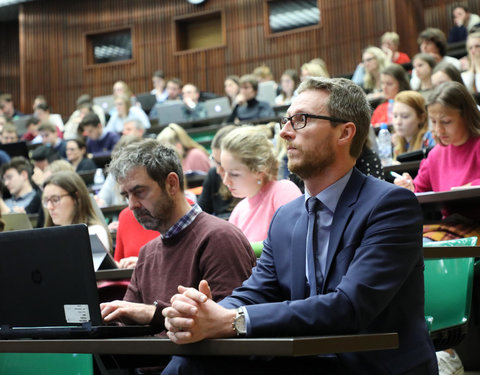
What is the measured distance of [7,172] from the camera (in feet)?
19.3

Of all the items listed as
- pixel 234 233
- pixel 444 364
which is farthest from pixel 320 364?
pixel 444 364

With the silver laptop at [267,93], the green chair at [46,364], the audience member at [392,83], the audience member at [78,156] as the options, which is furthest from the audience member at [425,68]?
the green chair at [46,364]

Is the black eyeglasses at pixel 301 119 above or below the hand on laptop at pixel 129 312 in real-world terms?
above

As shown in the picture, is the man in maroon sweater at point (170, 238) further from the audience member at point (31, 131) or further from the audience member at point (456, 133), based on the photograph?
the audience member at point (31, 131)

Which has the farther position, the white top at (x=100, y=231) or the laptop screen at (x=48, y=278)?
the white top at (x=100, y=231)

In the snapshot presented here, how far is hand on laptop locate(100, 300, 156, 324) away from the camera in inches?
68.9

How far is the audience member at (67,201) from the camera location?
3.16m

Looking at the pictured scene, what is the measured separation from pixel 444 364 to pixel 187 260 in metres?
0.96

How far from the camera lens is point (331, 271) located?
1513 millimetres

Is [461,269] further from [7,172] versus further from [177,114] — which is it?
[177,114]

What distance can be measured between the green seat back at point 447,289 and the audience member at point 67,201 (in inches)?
62.1

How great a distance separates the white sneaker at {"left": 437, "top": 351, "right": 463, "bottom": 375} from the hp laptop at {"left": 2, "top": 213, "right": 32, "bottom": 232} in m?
2.19

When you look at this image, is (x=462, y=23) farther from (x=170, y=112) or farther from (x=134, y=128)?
(x=134, y=128)

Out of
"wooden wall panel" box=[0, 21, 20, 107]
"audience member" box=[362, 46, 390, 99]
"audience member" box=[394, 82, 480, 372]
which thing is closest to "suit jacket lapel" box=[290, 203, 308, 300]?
"audience member" box=[394, 82, 480, 372]
